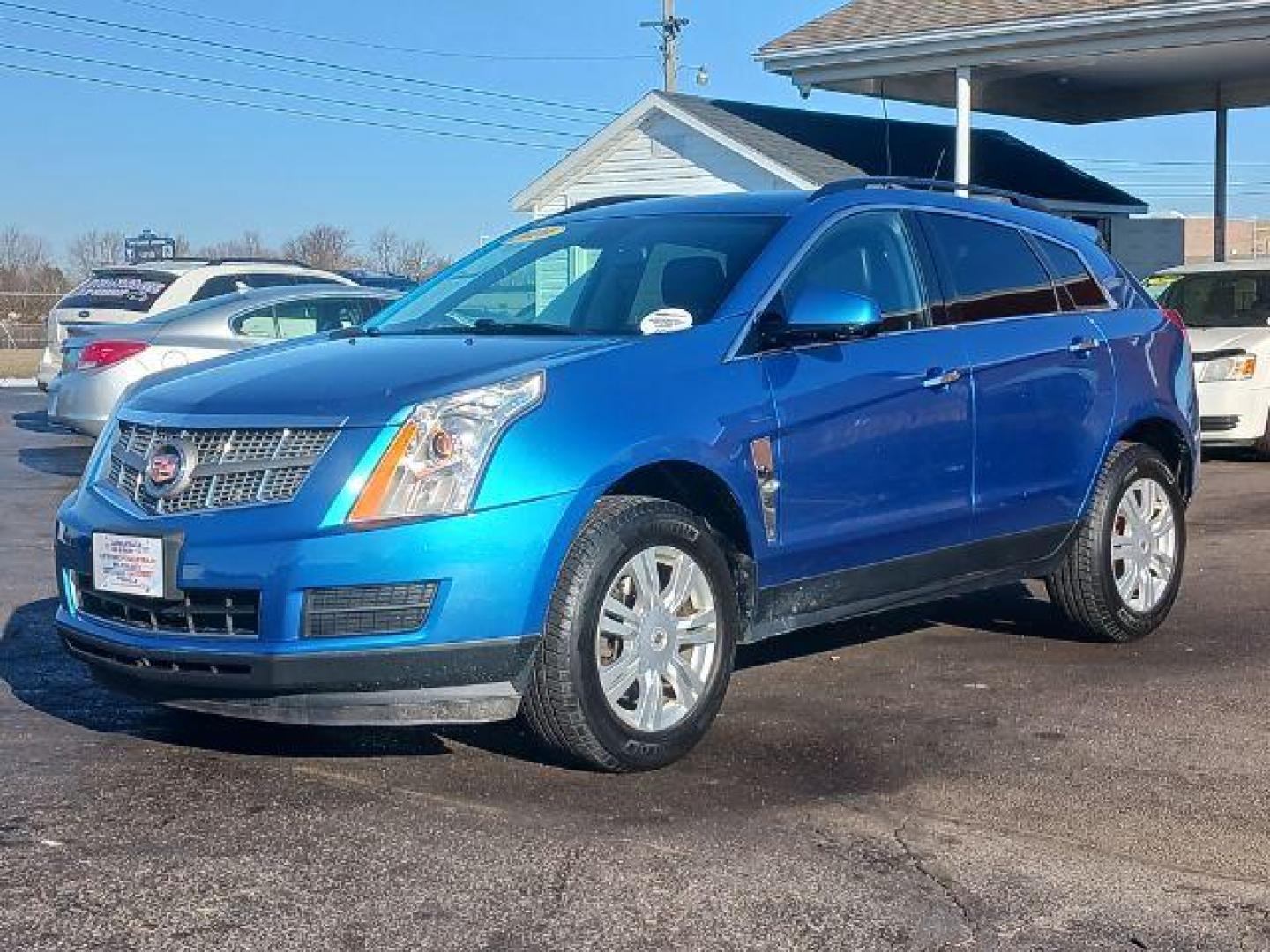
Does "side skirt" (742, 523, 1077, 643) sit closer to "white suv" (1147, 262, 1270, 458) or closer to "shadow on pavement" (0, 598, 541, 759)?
"shadow on pavement" (0, 598, 541, 759)

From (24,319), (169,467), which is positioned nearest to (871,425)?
(169,467)

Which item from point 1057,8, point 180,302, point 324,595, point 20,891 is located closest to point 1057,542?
point 324,595

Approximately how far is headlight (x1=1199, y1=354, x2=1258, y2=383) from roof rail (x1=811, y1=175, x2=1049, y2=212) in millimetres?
6337

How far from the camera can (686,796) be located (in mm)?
4762

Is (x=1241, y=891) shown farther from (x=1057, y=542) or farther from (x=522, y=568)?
(x=1057, y=542)

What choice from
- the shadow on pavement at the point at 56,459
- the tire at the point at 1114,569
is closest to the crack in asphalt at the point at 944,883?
the tire at the point at 1114,569

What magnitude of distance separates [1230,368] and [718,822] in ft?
32.3

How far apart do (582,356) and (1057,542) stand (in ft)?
8.41

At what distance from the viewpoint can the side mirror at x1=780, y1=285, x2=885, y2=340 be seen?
5363mm

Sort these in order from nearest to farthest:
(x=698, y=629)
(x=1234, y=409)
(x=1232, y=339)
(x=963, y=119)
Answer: (x=698, y=629) → (x=1234, y=409) → (x=1232, y=339) → (x=963, y=119)

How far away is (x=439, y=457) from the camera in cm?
459

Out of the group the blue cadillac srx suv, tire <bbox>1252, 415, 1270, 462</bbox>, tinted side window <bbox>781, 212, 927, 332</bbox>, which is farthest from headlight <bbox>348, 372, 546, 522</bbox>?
tire <bbox>1252, 415, 1270, 462</bbox>

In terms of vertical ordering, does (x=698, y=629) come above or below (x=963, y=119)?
below

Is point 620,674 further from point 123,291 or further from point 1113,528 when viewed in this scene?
point 123,291
